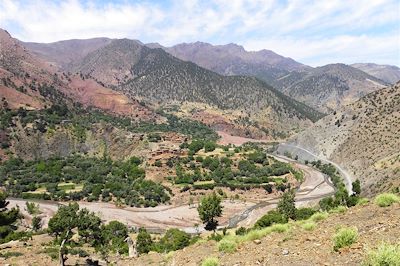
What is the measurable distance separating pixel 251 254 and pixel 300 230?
9.59 ft

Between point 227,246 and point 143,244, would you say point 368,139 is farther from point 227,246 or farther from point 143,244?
point 227,246

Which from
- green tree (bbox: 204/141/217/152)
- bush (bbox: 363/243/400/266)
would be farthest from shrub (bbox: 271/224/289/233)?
green tree (bbox: 204/141/217/152)

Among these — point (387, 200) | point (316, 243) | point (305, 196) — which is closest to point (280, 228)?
point (316, 243)

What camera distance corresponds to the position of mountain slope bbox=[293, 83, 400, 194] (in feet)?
381

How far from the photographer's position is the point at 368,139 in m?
150

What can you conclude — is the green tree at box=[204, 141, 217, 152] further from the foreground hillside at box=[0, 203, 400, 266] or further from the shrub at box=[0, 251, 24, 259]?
the foreground hillside at box=[0, 203, 400, 266]

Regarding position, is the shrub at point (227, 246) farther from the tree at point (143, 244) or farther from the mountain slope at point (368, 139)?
the mountain slope at point (368, 139)

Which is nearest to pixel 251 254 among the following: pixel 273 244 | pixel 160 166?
→ pixel 273 244

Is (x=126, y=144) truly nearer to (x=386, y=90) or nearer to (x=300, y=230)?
(x=386, y=90)

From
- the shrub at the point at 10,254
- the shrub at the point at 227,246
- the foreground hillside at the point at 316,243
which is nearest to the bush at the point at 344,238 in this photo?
the foreground hillside at the point at 316,243

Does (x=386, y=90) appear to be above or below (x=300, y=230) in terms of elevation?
above

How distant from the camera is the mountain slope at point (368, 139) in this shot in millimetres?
116250

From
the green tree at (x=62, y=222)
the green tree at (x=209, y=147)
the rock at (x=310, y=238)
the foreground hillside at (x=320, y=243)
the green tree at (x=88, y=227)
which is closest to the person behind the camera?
the foreground hillside at (x=320, y=243)

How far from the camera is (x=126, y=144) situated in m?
171
